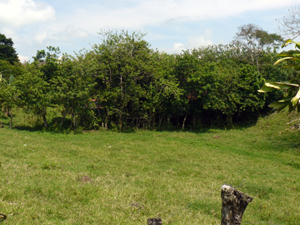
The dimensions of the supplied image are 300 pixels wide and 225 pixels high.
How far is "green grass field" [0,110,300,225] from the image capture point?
5.17 m

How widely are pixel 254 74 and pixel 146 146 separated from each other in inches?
600

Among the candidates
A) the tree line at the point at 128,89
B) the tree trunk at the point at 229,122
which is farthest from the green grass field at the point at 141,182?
the tree trunk at the point at 229,122

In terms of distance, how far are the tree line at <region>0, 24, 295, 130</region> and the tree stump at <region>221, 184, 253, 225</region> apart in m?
16.5

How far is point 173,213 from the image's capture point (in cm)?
534

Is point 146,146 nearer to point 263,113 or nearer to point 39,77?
point 39,77

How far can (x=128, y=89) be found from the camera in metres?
20.8

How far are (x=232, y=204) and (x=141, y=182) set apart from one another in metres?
5.14

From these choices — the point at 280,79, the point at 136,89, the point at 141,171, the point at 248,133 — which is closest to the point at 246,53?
the point at 280,79

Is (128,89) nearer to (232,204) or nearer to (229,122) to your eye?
(229,122)

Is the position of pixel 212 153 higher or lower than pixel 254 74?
lower

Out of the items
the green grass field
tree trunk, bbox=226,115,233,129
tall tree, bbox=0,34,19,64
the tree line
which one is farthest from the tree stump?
tall tree, bbox=0,34,19,64

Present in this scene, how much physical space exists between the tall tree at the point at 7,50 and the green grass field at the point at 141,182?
38.8 metres

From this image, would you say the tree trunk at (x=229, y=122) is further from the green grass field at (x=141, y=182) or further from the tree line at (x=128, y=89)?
the green grass field at (x=141, y=182)

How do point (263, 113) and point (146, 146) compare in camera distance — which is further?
point (263, 113)
